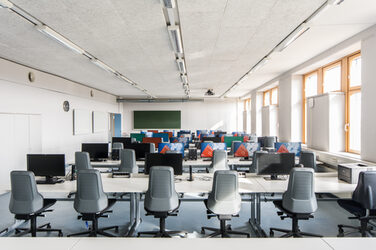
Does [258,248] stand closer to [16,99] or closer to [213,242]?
[213,242]

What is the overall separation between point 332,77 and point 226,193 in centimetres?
519

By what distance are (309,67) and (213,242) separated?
21.8ft

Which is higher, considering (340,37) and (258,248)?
(340,37)

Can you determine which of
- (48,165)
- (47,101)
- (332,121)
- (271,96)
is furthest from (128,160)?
(271,96)

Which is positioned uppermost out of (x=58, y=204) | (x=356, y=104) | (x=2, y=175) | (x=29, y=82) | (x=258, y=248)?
(x=29, y=82)

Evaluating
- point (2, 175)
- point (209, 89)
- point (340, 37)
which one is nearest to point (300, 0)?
point (340, 37)

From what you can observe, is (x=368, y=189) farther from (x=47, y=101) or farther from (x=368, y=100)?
→ (x=47, y=101)

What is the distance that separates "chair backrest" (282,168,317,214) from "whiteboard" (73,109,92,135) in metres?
→ 8.73

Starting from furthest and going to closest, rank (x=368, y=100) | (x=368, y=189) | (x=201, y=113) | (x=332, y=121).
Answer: (x=201, y=113), (x=332, y=121), (x=368, y=100), (x=368, y=189)

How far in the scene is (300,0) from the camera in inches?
125

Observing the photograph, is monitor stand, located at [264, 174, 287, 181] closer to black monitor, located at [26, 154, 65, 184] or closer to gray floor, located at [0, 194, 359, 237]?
gray floor, located at [0, 194, 359, 237]

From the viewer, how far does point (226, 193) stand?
322 centimetres

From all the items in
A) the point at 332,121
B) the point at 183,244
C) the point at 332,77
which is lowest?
the point at 183,244

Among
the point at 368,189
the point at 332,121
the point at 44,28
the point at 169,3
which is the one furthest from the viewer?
the point at 332,121
